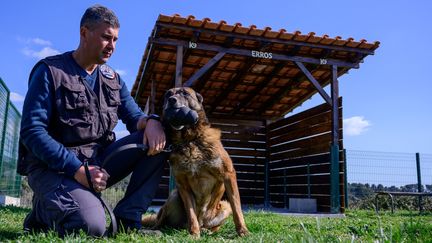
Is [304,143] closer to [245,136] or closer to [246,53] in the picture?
[245,136]

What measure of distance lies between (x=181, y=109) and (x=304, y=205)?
7040 millimetres

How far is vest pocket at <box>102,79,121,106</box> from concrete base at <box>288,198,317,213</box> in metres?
7.23

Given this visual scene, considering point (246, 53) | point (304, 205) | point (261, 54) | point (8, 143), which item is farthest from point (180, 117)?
point (304, 205)

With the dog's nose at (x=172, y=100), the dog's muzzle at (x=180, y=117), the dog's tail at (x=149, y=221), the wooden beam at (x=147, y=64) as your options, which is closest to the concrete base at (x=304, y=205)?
the wooden beam at (x=147, y=64)

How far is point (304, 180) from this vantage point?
1085cm

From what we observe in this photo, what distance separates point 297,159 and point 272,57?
368cm

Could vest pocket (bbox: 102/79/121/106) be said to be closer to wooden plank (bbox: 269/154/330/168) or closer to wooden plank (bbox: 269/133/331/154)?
wooden plank (bbox: 269/133/331/154)

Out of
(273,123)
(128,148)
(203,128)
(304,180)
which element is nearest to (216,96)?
(273,123)

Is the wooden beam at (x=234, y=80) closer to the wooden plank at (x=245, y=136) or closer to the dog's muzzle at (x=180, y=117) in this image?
the wooden plank at (x=245, y=136)

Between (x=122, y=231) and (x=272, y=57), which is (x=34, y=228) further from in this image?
(x=272, y=57)

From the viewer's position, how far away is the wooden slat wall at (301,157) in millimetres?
9645

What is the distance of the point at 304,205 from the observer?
381 inches

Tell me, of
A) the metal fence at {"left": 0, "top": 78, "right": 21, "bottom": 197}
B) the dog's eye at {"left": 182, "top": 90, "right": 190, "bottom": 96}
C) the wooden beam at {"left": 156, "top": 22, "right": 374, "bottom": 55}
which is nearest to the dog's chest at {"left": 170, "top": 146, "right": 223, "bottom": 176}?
the dog's eye at {"left": 182, "top": 90, "right": 190, "bottom": 96}

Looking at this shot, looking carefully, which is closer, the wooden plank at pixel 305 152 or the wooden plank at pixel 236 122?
the wooden plank at pixel 305 152
